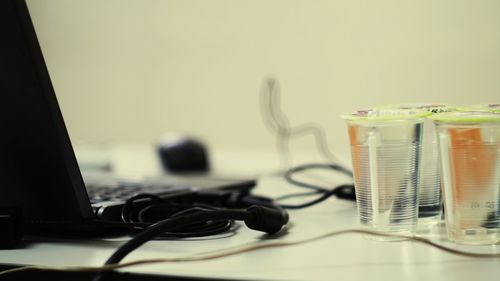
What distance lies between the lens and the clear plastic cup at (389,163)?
0.54 metres

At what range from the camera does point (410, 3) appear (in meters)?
1.44

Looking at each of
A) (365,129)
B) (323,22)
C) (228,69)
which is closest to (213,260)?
(365,129)

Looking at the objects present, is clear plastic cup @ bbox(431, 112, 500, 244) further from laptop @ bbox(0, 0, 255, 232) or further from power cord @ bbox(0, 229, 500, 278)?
laptop @ bbox(0, 0, 255, 232)

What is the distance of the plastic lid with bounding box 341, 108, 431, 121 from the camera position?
1.77ft

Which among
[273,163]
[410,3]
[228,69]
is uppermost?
[410,3]

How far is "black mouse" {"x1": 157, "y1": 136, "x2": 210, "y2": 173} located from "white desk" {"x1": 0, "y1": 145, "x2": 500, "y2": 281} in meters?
0.68

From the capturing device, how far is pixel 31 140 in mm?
532

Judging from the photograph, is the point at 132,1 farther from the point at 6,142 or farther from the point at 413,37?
the point at 6,142

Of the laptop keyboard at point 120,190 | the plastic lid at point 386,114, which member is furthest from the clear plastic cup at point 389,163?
the laptop keyboard at point 120,190

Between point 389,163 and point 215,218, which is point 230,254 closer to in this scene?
point 215,218

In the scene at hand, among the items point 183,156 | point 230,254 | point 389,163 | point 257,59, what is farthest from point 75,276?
point 257,59

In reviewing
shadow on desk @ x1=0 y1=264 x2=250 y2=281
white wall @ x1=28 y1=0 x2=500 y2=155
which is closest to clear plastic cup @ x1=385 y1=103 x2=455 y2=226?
shadow on desk @ x1=0 y1=264 x2=250 y2=281

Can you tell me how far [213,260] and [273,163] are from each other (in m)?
0.95

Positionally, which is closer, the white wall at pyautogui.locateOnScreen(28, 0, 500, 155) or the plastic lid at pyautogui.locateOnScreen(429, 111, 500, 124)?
the plastic lid at pyautogui.locateOnScreen(429, 111, 500, 124)
